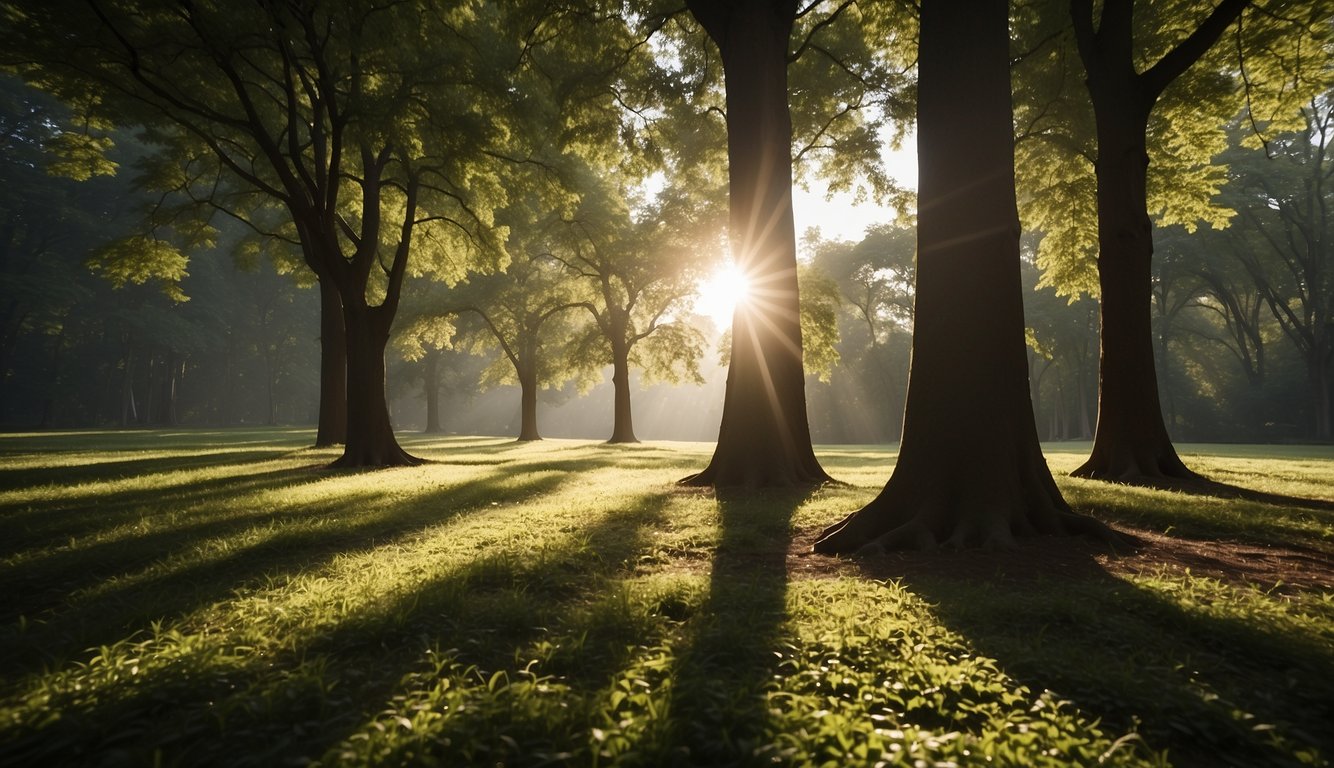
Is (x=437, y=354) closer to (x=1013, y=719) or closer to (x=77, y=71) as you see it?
(x=77, y=71)

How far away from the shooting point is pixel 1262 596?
170 inches

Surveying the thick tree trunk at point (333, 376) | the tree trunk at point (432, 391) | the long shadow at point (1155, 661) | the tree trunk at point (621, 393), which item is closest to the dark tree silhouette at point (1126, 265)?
the long shadow at point (1155, 661)

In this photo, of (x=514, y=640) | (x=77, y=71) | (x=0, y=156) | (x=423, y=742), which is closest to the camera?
(x=423, y=742)

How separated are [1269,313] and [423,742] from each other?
7152cm

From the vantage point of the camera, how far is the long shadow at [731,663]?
8.27 ft

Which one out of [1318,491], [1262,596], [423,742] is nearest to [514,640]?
[423,742]

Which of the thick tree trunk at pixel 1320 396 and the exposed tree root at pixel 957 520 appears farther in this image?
the thick tree trunk at pixel 1320 396

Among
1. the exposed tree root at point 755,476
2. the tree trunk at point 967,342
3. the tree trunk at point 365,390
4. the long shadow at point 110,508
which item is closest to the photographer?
the tree trunk at point 967,342

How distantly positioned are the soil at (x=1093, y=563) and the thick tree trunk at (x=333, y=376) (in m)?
21.1

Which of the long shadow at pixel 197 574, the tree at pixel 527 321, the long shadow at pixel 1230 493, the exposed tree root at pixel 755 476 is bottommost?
the long shadow at pixel 197 574

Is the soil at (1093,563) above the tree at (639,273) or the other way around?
the other way around

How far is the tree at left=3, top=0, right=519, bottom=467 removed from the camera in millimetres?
10641

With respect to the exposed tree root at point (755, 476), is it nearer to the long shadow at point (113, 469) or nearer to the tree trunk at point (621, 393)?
the long shadow at point (113, 469)

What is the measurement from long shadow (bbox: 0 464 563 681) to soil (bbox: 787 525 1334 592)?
15.0 feet
